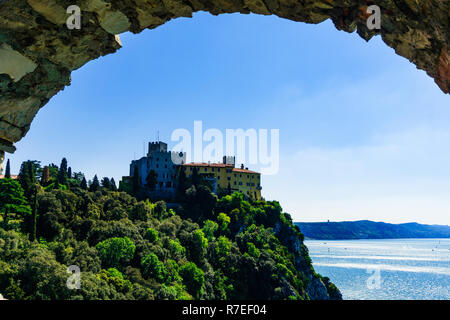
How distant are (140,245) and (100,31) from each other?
40832mm

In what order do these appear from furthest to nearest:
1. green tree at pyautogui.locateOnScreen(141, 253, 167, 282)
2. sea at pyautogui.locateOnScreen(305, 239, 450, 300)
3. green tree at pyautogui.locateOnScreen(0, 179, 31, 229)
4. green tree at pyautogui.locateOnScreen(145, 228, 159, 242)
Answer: sea at pyautogui.locateOnScreen(305, 239, 450, 300)
green tree at pyautogui.locateOnScreen(145, 228, 159, 242)
green tree at pyautogui.locateOnScreen(141, 253, 167, 282)
green tree at pyautogui.locateOnScreen(0, 179, 31, 229)

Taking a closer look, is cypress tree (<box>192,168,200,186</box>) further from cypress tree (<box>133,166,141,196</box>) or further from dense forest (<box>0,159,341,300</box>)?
cypress tree (<box>133,166,141,196</box>)

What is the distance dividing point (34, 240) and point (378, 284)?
2575 inches

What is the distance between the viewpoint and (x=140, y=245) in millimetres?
44156

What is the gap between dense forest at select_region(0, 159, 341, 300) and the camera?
32.0 meters

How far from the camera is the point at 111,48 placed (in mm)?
6617

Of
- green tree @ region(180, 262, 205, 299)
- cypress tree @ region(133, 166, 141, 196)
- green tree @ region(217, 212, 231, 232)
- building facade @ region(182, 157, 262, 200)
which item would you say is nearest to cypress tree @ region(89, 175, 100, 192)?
cypress tree @ region(133, 166, 141, 196)

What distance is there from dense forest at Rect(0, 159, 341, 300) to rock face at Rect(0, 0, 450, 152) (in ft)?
86.9

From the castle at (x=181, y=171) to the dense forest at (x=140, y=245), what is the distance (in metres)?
3.56

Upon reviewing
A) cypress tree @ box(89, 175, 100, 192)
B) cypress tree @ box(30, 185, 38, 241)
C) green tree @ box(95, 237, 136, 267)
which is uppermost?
cypress tree @ box(89, 175, 100, 192)

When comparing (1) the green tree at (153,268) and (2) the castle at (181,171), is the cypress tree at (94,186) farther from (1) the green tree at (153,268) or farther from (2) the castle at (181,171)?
(1) the green tree at (153,268)

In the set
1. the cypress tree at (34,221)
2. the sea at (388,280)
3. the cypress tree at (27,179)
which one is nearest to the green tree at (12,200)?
the cypress tree at (34,221)
